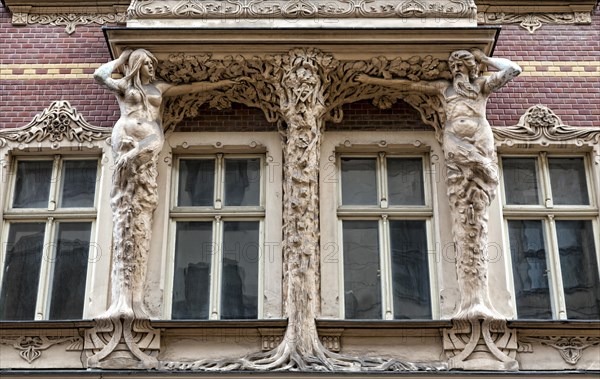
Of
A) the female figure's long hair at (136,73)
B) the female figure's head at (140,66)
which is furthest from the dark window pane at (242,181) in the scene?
the female figure's head at (140,66)

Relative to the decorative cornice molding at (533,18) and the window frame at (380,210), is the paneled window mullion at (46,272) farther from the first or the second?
the decorative cornice molding at (533,18)

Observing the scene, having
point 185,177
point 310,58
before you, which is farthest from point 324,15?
point 185,177

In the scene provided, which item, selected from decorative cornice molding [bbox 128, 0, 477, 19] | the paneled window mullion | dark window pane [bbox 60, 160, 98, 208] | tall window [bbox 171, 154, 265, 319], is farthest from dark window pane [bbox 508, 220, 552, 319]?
the paneled window mullion

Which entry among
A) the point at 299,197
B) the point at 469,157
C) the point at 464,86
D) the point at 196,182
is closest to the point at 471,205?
the point at 469,157

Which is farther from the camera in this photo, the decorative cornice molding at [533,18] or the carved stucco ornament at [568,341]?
the decorative cornice molding at [533,18]

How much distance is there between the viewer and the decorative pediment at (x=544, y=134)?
35.7ft

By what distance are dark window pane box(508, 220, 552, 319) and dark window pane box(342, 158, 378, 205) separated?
1.58 meters

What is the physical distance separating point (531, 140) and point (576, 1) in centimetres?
213

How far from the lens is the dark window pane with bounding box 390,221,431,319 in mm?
10180

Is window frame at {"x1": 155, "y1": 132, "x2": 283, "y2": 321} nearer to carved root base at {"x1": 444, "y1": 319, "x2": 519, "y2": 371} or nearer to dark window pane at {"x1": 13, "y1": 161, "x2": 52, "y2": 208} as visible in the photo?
dark window pane at {"x1": 13, "y1": 161, "x2": 52, "y2": 208}

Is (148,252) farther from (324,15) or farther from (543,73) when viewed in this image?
(543,73)

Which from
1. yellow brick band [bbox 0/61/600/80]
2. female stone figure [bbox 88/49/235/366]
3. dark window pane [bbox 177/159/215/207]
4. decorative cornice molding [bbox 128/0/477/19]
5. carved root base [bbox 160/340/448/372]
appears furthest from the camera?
yellow brick band [bbox 0/61/600/80]

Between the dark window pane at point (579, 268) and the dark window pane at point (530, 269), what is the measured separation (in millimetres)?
204

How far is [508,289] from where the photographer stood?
10062 millimetres
